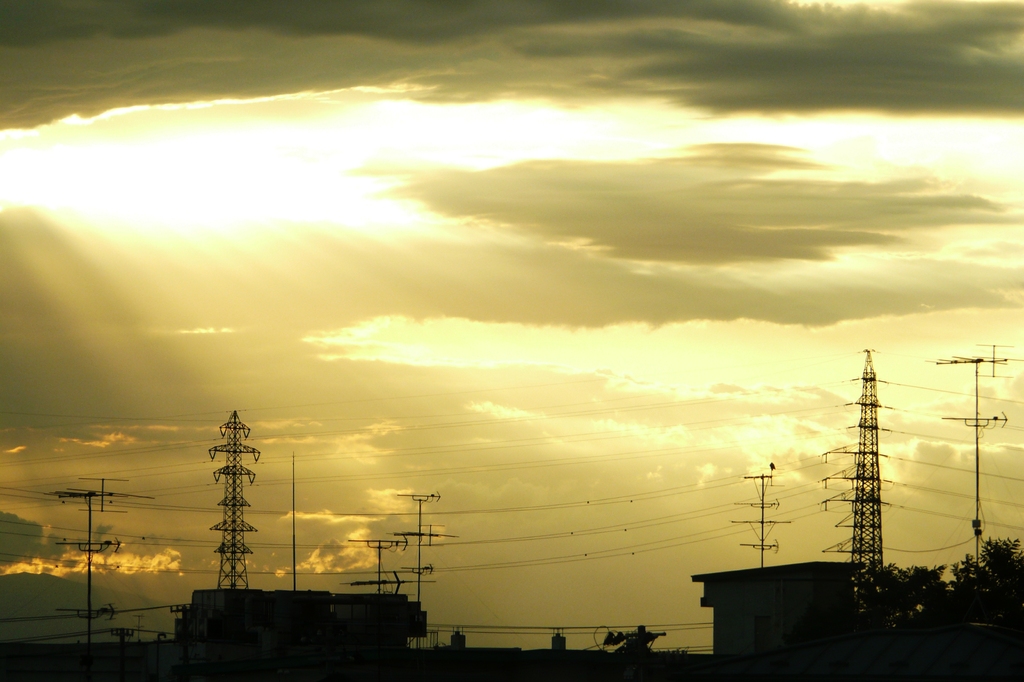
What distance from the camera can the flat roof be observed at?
10681cm

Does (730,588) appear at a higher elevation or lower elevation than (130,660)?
higher

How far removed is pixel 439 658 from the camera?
99.4 metres

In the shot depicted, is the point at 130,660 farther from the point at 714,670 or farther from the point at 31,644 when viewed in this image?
the point at 714,670

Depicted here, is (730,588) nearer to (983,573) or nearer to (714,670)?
(983,573)

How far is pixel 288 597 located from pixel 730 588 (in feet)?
184

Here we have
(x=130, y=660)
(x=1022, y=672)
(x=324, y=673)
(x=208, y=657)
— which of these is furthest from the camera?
(x=130, y=660)

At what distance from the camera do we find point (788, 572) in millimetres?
106938

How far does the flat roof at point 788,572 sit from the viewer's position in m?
107

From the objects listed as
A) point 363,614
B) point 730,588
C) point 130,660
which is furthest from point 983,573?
point 130,660

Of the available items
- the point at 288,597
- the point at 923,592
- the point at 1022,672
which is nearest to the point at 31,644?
the point at 288,597

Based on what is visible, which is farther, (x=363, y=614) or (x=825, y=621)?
(x=363, y=614)

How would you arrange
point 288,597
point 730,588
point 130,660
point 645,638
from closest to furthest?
point 645,638
point 730,588
point 288,597
point 130,660

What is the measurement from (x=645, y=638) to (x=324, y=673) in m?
29.2

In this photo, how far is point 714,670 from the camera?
210ft
